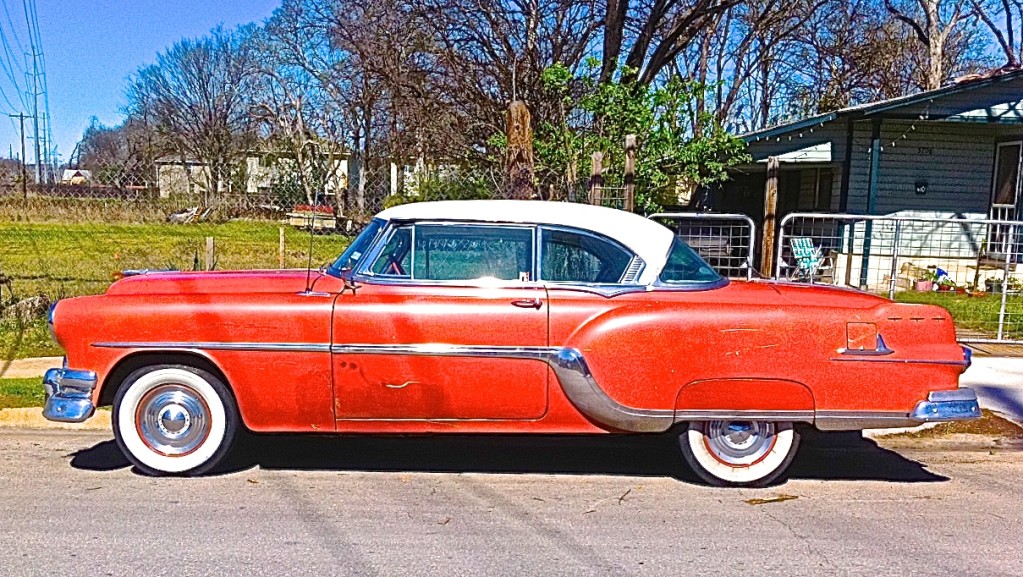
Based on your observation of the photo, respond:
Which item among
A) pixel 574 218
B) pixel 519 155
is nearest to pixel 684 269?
pixel 574 218

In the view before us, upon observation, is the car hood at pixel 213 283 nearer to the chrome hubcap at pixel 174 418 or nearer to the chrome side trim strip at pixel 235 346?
the chrome side trim strip at pixel 235 346

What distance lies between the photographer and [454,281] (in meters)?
4.70

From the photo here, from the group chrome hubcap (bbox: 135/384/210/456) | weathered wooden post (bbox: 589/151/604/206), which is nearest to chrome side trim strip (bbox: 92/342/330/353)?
chrome hubcap (bbox: 135/384/210/456)

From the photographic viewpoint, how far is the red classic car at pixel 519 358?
450 cm

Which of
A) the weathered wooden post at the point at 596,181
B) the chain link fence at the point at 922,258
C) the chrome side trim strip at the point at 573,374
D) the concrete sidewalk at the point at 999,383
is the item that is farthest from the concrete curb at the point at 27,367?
the chain link fence at the point at 922,258

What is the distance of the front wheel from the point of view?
15.6ft

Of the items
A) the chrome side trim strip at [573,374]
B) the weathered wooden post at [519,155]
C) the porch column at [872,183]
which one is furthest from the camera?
the porch column at [872,183]

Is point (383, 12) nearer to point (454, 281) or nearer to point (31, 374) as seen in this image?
point (31, 374)

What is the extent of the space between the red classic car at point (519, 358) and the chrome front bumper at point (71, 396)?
0.5 inches

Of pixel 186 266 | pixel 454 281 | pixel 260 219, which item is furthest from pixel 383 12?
pixel 454 281

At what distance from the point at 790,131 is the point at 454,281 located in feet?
42.9

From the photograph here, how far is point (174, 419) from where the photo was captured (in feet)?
15.6

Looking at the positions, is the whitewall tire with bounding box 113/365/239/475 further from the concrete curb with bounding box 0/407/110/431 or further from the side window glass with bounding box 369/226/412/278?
the concrete curb with bounding box 0/407/110/431

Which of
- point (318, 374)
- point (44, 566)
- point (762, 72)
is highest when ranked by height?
point (762, 72)
